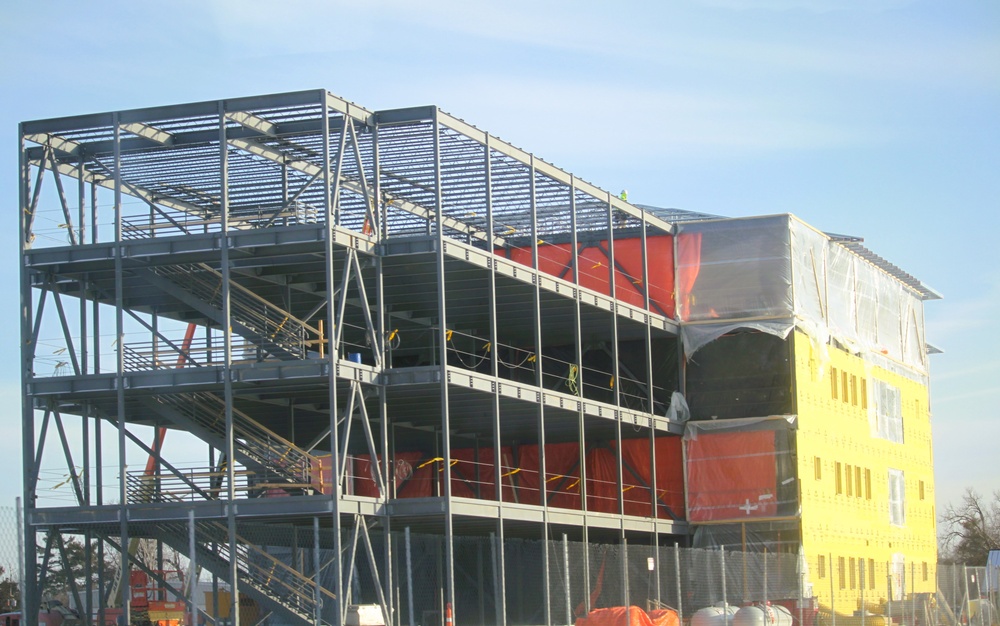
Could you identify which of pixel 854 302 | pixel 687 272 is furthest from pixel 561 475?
Result: pixel 854 302

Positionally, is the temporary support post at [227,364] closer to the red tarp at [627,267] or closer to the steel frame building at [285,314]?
the steel frame building at [285,314]

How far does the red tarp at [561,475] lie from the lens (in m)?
40.9

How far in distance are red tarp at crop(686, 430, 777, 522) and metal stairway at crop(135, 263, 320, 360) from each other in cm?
1372

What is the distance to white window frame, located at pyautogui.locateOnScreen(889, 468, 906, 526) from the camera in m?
46.1

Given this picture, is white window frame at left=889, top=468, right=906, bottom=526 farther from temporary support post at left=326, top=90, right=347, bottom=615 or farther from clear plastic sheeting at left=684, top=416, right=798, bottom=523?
temporary support post at left=326, top=90, right=347, bottom=615

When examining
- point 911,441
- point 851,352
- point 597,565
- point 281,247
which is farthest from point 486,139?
point 911,441

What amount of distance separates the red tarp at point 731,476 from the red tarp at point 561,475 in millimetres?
629

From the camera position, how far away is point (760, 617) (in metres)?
32.6

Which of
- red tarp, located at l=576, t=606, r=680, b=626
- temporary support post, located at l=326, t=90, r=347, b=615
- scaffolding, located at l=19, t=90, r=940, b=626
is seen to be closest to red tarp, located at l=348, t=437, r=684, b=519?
scaffolding, located at l=19, t=90, r=940, b=626

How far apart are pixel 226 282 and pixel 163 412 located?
3530 millimetres

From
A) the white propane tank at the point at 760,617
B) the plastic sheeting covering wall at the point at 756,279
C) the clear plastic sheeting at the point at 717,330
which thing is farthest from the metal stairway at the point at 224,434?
the plastic sheeting covering wall at the point at 756,279

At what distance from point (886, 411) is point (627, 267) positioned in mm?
11070

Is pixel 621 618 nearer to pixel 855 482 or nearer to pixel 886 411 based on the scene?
pixel 855 482

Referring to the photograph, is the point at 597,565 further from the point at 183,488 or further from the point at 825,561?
the point at 183,488
